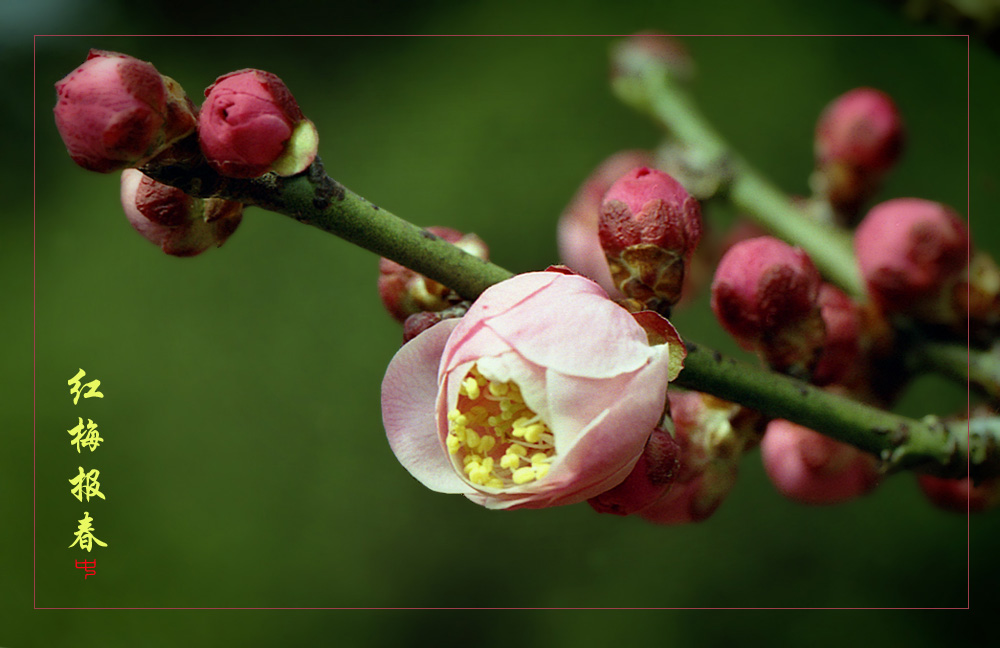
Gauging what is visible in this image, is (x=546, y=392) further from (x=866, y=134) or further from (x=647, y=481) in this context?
(x=866, y=134)

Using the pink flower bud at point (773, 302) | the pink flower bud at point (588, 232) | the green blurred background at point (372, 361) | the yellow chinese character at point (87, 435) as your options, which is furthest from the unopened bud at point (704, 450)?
the green blurred background at point (372, 361)

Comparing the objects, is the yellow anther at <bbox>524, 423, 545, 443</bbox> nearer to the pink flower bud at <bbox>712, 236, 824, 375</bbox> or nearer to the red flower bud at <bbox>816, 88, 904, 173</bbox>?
the pink flower bud at <bbox>712, 236, 824, 375</bbox>

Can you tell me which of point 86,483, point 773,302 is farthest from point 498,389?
point 86,483

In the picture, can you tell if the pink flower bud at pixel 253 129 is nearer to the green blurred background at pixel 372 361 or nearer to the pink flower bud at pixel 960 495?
the pink flower bud at pixel 960 495

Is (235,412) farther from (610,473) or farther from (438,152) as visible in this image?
(610,473)

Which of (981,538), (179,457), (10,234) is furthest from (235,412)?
(981,538)

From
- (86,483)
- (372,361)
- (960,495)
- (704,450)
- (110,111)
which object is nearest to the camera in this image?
(110,111)

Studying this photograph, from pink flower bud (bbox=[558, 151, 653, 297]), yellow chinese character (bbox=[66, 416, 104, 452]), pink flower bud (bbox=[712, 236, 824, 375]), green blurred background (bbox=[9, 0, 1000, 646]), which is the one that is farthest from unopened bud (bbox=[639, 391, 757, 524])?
green blurred background (bbox=[9, 0, 1000, 646])
